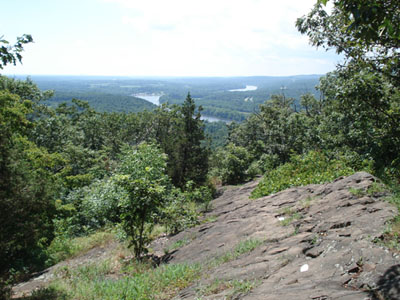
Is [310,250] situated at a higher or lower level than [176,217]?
higher

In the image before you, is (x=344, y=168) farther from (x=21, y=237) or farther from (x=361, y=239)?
(x=21, y=237)

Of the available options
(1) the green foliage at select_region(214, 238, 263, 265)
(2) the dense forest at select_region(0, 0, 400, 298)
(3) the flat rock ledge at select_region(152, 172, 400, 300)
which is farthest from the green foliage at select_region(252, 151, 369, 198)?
(1) the green foliage at select_region(214, 238, 263, 265)

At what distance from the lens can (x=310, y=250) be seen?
5.21 meters

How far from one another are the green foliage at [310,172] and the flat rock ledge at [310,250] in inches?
60.2

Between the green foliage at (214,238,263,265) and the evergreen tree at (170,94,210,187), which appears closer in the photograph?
the green foliage at (214,238,263,265)

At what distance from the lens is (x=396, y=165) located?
912cm

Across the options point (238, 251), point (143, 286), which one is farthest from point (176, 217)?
point (143, 286)

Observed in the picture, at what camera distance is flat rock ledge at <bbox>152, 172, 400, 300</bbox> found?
151 inches

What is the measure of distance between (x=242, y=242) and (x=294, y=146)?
16916mm

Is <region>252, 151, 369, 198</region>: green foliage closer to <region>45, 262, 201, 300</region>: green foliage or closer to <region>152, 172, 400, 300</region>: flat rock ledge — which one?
<region>152, 172, 400, 300</region>: flat rock ledge

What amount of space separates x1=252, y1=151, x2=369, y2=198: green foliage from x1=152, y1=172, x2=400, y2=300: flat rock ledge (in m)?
1.53

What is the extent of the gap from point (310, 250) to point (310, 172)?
7520 millimetres

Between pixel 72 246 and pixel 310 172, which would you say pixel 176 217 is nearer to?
pixel 72 246

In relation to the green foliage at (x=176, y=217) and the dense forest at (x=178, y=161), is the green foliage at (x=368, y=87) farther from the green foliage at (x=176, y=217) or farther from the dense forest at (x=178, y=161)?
the green foliage at (x=176, y=217)
